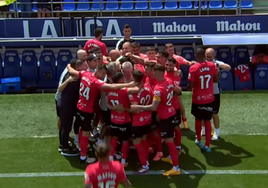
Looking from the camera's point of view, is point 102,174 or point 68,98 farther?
point 68,98

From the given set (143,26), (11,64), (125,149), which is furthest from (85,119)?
(143,26)

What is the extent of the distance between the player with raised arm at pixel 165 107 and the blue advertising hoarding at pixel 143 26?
707 cm

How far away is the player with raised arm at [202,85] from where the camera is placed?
609 centimetres

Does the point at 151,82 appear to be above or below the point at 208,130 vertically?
above

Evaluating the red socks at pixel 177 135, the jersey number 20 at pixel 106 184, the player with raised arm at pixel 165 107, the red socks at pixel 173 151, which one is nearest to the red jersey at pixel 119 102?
the player with raised arm at pixel 165 107

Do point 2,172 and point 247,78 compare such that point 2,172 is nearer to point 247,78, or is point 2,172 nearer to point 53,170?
point 53,170

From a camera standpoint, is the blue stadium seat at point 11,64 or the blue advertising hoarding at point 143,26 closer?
the blue stadium seat at point 11,64

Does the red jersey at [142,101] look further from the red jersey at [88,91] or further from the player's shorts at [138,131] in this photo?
the red jersey at [88,91]

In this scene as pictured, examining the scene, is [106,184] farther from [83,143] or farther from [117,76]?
[83,143]

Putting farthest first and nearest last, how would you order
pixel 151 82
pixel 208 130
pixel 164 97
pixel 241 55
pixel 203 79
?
pixel 241 55, pixel 208 130, pixel 203 79, pixel 151 82, pixel 164 97

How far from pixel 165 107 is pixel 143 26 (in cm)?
733

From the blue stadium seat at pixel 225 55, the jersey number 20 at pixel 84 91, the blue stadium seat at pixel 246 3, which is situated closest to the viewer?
the jersey number 20 at pixel 84 91

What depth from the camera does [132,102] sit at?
18.1 feet

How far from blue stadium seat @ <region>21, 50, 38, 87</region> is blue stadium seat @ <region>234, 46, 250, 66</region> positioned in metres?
6.10
